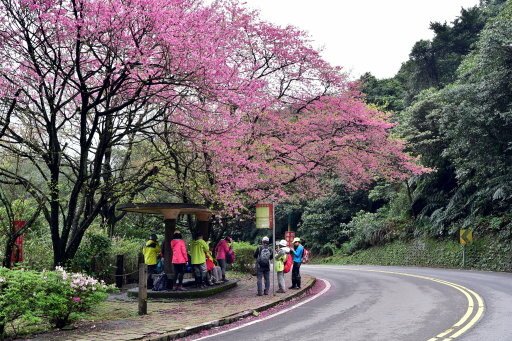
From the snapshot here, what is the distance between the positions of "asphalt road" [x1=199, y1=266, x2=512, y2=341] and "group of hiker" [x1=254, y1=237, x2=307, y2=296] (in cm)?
128

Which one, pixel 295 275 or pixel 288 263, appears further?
pixel 295 275

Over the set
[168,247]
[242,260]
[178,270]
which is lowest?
[242,260]

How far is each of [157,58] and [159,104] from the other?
2415 mm

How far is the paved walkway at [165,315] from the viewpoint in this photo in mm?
8883

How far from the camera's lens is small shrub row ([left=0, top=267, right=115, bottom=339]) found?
8383 mm

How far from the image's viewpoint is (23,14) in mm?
10523

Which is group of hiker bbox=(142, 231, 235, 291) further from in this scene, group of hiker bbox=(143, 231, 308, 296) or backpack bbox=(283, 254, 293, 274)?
backpack bbox=(283, 254, 293, 274)

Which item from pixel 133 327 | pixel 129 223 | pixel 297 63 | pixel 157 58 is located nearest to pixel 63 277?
pixel 133 327

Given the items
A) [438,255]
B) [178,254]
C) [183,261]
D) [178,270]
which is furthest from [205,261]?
[438,255]

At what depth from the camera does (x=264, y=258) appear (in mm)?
14422

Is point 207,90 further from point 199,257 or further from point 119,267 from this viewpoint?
point 119,267

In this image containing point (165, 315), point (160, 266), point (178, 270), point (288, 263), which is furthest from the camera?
point (160, 266)

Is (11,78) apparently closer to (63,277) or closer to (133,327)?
(63,277)

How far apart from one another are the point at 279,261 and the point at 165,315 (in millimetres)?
5033
